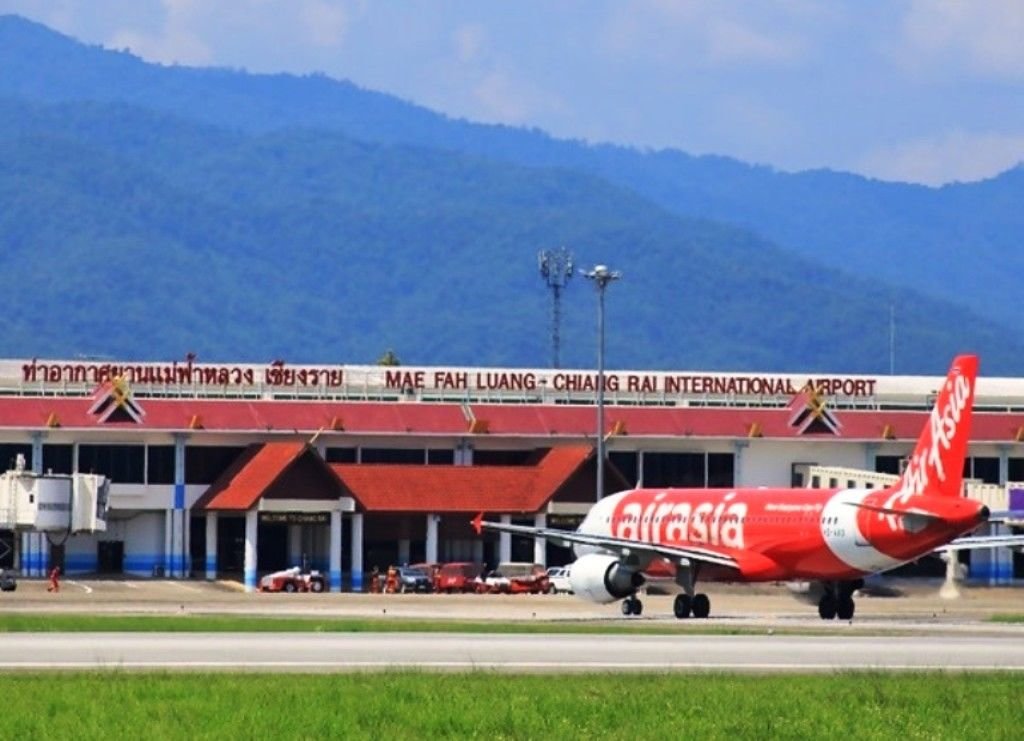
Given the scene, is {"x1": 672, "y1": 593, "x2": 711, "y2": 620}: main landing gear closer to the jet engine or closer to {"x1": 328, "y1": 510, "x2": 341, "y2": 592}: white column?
the jet engine

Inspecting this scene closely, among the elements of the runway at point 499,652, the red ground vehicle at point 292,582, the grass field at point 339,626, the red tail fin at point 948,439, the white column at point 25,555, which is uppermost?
the red tail fin at point 948,439

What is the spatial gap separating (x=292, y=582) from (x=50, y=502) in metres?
11.8

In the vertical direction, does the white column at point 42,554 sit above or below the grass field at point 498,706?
above

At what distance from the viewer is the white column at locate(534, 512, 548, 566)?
12119 centimetres

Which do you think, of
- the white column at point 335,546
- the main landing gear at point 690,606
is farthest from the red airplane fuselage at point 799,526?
the white column at point 335,546

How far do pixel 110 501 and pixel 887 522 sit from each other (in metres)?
52.5

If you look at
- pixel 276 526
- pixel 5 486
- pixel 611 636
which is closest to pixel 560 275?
pixel 276 526

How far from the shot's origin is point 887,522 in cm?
7612

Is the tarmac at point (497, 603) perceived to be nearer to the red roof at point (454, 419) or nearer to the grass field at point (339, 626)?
the grass field at point (339, 626)

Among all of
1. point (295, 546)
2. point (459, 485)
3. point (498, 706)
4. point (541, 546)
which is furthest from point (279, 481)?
point (498, 706)

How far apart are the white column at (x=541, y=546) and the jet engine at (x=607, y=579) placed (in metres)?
36.6

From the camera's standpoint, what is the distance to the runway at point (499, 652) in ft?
168

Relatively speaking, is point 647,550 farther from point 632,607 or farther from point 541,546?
point 541,546


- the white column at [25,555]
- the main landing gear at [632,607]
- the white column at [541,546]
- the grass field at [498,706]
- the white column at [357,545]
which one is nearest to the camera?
the grass field at [498,706]
